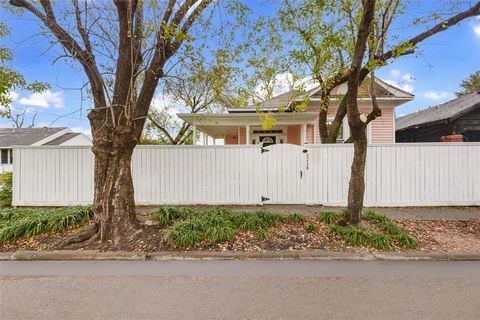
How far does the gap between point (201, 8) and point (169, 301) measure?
5.58 m

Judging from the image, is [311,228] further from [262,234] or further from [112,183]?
[112,183]

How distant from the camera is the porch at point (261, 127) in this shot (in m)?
12.0

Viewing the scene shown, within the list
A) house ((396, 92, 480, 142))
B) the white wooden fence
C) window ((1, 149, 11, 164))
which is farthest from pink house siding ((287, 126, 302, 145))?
window ((1, 149, 11, 164))

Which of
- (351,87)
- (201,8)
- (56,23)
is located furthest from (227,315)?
(56,23)

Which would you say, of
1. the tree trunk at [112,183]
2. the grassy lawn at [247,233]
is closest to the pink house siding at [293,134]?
the grassy lawn at [247,233]

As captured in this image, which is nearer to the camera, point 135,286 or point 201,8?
point 135,286

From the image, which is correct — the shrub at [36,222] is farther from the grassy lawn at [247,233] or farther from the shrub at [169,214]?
the shrub at [169,214]

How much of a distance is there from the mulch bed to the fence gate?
216 centimetres

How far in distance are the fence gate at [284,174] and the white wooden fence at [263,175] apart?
0.03 meters

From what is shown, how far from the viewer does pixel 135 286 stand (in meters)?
3.88

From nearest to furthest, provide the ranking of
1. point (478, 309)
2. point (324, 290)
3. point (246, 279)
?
point (478, 309), point (324, 290), point (246, 279)

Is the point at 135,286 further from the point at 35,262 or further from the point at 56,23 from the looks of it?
the point at 56,23

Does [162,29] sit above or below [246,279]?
above

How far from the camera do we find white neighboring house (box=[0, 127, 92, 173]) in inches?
1018
